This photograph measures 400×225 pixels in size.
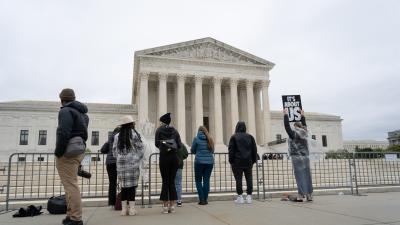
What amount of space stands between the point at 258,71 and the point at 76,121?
142ft

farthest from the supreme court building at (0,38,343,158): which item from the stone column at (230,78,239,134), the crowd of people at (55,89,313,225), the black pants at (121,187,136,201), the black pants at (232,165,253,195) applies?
the black pants at (121,187,136,201)

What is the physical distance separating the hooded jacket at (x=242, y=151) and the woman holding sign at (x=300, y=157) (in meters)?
1.06

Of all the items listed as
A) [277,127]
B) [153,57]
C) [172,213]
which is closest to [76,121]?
[172,213]

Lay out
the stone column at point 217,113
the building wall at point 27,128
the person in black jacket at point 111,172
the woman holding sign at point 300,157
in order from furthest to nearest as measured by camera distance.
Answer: the building wall at point 27,128 < the stone column at point 217,113 < the woman holding sign at point 300,157 < the person in black jacket at point 111,172

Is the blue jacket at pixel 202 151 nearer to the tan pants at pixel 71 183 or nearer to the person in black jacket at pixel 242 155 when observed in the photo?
the person in black jacket at pixel 242 155

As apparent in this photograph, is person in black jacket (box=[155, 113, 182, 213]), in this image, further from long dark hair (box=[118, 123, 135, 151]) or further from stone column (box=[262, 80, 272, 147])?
stone column (box=[262, 80, 272, 147])

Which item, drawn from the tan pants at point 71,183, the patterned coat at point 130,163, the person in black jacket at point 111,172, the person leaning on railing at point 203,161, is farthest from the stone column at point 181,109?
the tan pants at point 71,183

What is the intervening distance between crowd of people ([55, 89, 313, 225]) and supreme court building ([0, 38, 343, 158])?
3237cm

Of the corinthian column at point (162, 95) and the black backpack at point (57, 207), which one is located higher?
the corinthian column at point (162, 95)

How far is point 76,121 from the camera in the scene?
18.6 ft

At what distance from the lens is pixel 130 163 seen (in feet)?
22.8

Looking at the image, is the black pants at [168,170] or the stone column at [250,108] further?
the stone column at [250,108]

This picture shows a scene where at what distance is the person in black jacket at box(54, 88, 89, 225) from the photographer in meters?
5.39

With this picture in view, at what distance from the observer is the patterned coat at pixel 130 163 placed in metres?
6.86
